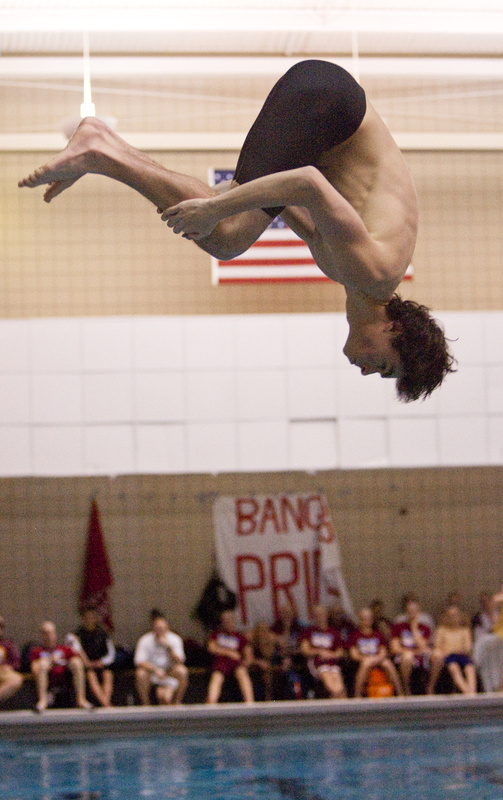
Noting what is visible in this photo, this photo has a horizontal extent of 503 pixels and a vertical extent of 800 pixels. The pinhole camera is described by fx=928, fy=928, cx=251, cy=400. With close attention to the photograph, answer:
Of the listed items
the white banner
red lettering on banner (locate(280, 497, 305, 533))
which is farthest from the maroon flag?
red lettering on banner (locate(280, 497, 305, 533))

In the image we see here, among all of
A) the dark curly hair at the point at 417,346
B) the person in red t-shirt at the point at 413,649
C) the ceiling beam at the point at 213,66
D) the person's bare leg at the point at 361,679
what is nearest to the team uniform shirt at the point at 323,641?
the person's bare leg at the point at 361,679

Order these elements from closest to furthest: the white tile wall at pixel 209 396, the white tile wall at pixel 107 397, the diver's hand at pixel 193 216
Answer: the diver's hand at pixel 193 216
the white tile wall at pixel 107 397
the white tile wall at pixel 209 396

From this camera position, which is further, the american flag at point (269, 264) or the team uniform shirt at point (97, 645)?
the american flag at point (269, 264)

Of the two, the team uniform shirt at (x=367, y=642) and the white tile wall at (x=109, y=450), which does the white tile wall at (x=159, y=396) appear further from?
the team uniform shirt at (x=367, y=642)

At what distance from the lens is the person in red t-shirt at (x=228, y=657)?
855 cm

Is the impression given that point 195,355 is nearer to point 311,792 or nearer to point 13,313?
point 13,313

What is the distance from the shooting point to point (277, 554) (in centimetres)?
965

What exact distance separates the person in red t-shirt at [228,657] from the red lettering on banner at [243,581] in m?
0.56

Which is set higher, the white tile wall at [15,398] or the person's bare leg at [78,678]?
the white tile wall at [15,398]

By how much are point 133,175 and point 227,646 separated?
6425 mm

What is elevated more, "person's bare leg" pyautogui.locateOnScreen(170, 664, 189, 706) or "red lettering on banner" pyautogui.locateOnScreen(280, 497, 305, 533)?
"red lettering on banner" pyautogui.locateOnScreen(280, 497, 305, 533)

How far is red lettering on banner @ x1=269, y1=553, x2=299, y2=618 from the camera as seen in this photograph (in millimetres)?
9523

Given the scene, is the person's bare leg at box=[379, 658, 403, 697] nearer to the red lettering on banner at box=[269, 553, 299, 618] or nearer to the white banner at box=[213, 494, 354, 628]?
the white banner at box=[213, 494, 354, 628]

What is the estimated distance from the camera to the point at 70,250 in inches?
385
